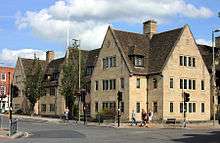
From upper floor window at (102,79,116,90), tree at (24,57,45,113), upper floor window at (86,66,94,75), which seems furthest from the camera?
tree at (24,57,45,113)

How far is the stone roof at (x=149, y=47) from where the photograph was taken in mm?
59062

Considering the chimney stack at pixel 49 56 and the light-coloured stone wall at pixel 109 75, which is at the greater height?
the chimney stack at pixel 49 56

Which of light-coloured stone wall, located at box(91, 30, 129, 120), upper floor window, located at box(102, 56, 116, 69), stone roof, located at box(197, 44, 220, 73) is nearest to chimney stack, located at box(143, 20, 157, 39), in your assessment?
light-coloured stone wall, located at box(91, 30, 129, 120)

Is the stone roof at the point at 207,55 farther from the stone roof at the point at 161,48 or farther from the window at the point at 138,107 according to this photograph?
the window at the point at 138,107

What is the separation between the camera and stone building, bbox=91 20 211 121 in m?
57.9

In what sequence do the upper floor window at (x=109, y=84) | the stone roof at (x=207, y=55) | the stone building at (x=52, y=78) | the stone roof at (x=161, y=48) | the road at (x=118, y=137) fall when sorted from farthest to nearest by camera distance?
the stone building at (x=52, y=78) < the stone roof at (x=207, y=55) < the upper floor window at (x=109, y=84) < the stone roof at (x=161, y=48) < the road at (x=118, y=137)

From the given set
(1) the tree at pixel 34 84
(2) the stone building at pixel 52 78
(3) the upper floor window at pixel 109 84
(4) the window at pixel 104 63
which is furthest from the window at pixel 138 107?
(1) the tree at pixel 34 84

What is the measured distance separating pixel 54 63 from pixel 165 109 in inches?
1299

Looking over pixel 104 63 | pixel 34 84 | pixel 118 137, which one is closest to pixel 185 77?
pixel 104 63

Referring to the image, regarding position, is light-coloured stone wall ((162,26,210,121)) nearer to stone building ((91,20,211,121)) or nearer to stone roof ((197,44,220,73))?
stone building ((91,20,211,121))

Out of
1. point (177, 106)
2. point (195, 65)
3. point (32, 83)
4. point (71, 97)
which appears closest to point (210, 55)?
point (195, 65)

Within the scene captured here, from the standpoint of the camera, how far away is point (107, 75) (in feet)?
204

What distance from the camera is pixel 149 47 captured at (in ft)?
207

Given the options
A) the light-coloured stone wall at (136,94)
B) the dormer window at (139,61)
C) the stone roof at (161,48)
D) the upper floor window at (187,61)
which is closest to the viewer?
the light-coloured stone wall at (136,94)
